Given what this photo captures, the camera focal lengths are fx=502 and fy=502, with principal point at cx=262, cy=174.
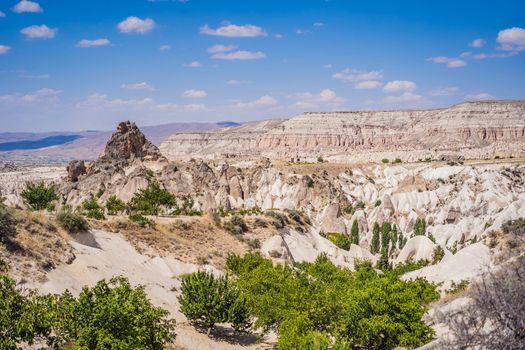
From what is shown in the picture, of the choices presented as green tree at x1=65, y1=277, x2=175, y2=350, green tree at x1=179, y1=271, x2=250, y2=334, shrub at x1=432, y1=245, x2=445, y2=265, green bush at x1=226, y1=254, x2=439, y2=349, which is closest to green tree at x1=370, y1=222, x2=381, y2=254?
shrub at x1=432, y1=245, x2=445, y2=265

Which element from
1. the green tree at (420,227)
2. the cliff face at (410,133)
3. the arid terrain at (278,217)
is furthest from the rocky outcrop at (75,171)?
the cliff face at (410,133)

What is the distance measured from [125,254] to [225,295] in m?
11.1

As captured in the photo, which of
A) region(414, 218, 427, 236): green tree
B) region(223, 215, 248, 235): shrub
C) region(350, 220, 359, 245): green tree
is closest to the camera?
region(223, 215, 248, 235): shrub

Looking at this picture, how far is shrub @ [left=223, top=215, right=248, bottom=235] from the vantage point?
44.5m

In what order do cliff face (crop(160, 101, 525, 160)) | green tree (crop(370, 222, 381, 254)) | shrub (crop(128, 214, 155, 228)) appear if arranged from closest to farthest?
shrub (crop(128, 214, 155, 228)), green tree (crop(370, 222, 381, 254)), cliff face (crop(160, 101, 525, 160))

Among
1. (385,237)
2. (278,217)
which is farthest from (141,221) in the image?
(385,237)

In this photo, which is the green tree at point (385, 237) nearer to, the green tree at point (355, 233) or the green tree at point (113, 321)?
the green tree at point (355, 233)

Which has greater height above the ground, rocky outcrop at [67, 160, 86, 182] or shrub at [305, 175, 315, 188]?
rocky outcrop at [67, 160, 86, 182]

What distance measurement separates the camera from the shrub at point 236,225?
146 ft

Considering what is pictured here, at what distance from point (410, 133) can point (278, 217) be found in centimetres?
12696

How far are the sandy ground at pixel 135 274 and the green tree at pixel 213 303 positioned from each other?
3.21 feet

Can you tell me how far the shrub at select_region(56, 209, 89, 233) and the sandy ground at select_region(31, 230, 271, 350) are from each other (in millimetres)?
563

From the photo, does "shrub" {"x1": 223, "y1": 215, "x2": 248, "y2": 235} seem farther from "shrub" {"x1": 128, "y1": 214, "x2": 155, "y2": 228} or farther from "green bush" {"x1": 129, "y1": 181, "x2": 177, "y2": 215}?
"shrub" {"x1": 128, "y1": 214, "x2": 155, "y2": 228}

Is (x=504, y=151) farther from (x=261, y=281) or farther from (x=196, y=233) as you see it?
(x=261, y=281)
